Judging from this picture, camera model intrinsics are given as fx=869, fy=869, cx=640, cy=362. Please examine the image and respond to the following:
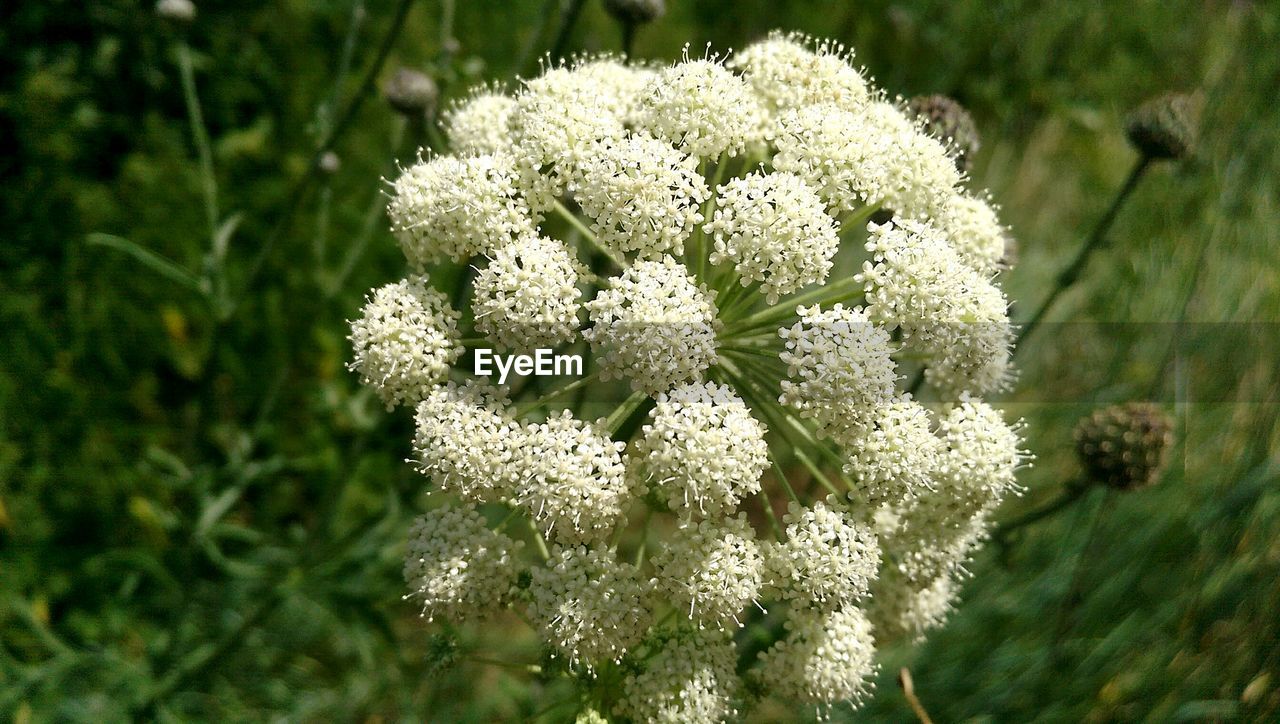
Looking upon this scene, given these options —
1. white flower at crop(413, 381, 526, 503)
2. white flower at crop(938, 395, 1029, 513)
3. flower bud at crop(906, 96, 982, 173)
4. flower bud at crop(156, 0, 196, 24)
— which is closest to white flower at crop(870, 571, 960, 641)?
white flower at crop(938, 395, 1029, 513)

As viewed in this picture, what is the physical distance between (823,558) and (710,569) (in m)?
0.33

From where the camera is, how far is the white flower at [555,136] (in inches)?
101

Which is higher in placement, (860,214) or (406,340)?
(860,214)

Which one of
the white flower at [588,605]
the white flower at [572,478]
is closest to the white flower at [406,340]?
the white flower at [572,478]

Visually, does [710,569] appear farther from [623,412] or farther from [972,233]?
[972,233]

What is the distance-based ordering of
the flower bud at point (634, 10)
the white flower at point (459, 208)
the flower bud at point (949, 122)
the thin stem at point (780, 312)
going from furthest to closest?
1. the flower bud at point (634, 10)
2. the flower bud at point (949, 122)
3. the thin stem at point (780, 312)
4. the white flower at point (459, 208)

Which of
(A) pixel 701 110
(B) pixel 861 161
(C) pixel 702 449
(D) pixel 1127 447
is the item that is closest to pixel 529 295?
(C) pixel 702 449

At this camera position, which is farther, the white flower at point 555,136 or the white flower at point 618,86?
the white flower at point 618,86

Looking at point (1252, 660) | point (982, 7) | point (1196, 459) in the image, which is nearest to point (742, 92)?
point (1252, 660)

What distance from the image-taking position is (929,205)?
9.15ft

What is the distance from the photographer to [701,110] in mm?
2613

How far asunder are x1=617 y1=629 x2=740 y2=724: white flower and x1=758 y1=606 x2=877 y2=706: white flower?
183 millimetres

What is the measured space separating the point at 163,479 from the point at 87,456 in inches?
42.6

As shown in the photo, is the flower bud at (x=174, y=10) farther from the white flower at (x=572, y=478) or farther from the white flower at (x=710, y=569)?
the white flower at (x=710, y=569)
